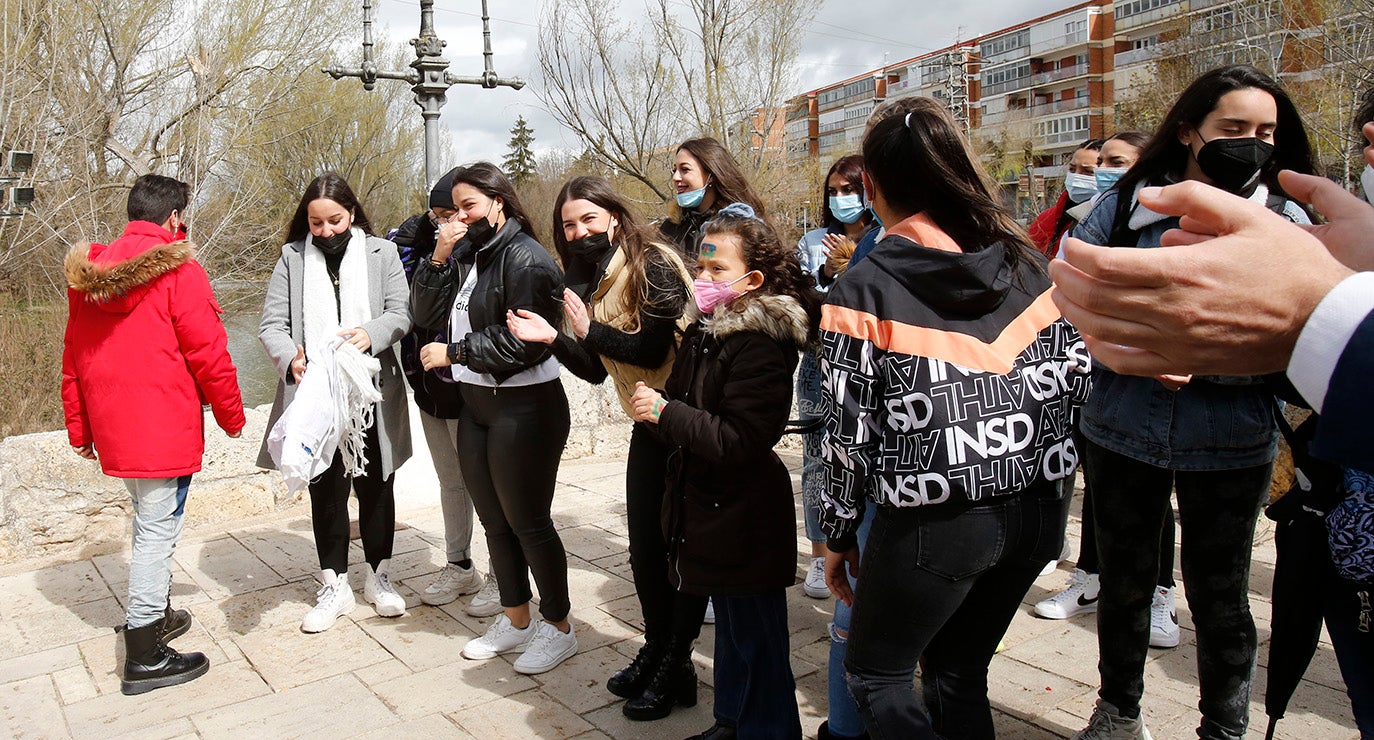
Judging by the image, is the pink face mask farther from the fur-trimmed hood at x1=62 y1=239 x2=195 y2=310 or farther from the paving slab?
the fur-trimmed hood at x1=62 y1=239 x2=195 y2=310

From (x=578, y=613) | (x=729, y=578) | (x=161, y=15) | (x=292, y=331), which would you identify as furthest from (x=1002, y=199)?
(x=161, y=15)

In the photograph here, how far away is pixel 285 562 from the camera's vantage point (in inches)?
197

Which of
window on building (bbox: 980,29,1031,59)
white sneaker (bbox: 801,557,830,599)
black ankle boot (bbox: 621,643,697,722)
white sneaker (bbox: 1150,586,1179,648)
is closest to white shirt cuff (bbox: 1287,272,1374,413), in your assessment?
black ankle boot (bbox: 621,643,697,722)

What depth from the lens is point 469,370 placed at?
362 centimetres

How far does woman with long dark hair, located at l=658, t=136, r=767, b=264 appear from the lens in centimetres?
388

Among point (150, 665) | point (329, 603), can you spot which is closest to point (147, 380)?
point (150, 665)

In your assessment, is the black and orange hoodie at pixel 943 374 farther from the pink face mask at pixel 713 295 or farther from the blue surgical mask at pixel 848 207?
the blue surgical mask at pixel 848 207

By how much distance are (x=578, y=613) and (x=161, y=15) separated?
11.9 meters

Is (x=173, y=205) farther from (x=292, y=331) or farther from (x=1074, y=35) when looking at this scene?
(x=1074, y=35)

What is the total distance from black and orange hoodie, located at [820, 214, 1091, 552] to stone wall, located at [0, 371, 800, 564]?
4570 mm

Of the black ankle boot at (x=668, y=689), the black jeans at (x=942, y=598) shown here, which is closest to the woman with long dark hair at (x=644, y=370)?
the black ankle boot at (x=668, y=689)

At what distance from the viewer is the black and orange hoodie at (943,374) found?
2008mm

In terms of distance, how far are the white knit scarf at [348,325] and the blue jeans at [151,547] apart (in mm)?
692

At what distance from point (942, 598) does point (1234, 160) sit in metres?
1.45
